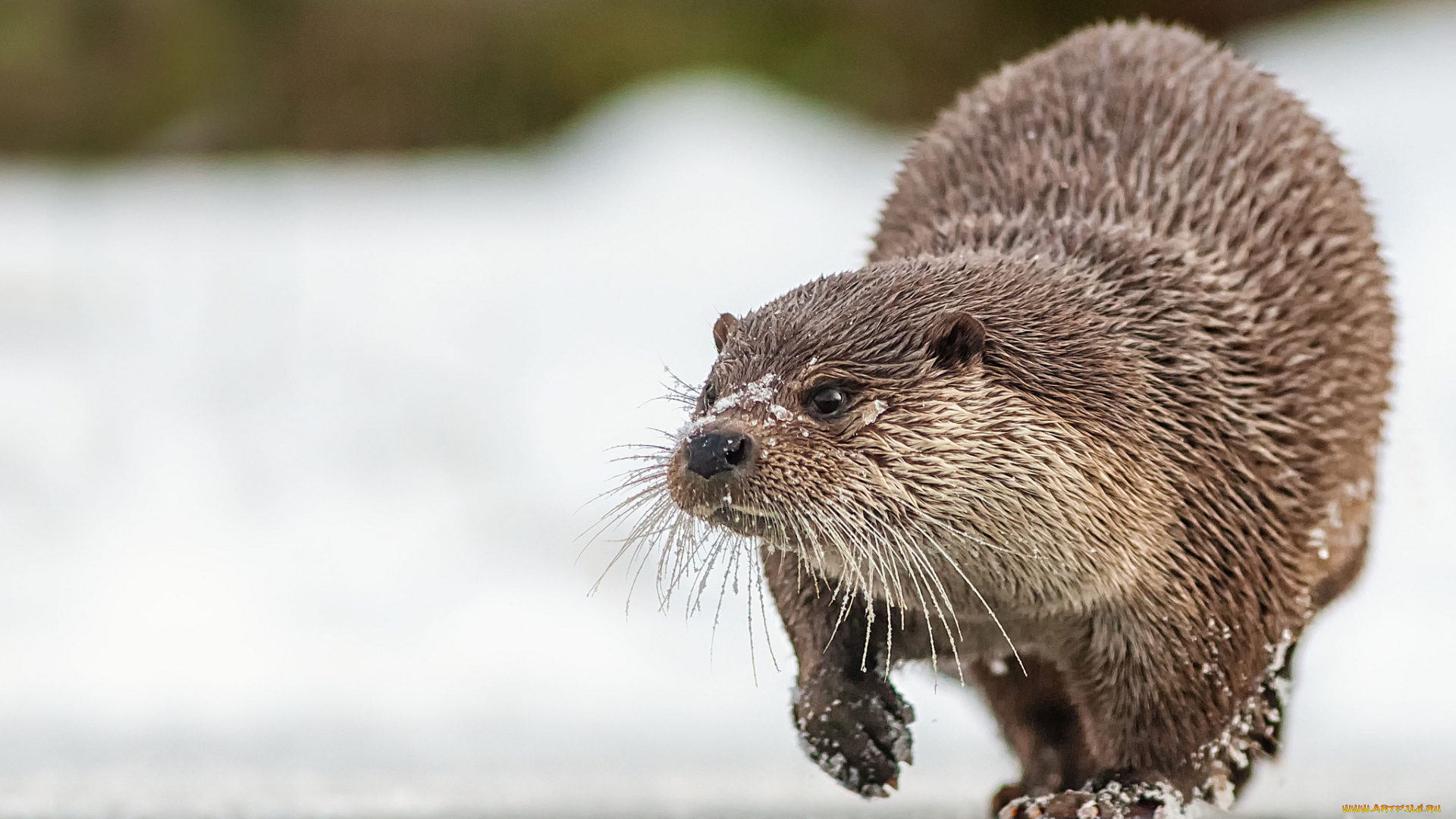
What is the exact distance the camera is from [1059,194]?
318cm

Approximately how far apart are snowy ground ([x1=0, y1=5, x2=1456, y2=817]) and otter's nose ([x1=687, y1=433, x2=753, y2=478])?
3.77ft

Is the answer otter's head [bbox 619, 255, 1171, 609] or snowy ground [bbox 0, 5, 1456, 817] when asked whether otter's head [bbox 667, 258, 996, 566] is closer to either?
otter's head [bbox 619, 255, 1171, 609]

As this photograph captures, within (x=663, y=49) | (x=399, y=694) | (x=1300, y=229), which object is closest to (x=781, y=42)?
(x=663, y=49)

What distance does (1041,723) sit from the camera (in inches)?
129

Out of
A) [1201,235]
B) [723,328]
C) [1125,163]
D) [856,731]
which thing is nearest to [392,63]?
[1125,163]

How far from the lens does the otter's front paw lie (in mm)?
2820

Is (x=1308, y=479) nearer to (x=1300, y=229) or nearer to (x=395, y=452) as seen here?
(x=1300, y=229)

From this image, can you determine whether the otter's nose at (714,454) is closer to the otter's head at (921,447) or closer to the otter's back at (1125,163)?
the otter's head at (921,447)

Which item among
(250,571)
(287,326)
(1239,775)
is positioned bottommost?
(1239,775)

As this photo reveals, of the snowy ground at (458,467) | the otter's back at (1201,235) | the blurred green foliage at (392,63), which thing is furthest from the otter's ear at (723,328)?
the blurred green foliage at (392,63)

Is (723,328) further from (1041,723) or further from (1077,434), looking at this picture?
(1041,723)

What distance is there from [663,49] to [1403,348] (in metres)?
4.13

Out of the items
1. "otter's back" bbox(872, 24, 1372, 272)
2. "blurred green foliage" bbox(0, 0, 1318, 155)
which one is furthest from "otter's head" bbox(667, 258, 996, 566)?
"blurred green foliage" bbox(0, 0, 1318, 155)

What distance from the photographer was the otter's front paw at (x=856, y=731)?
9.25ft
